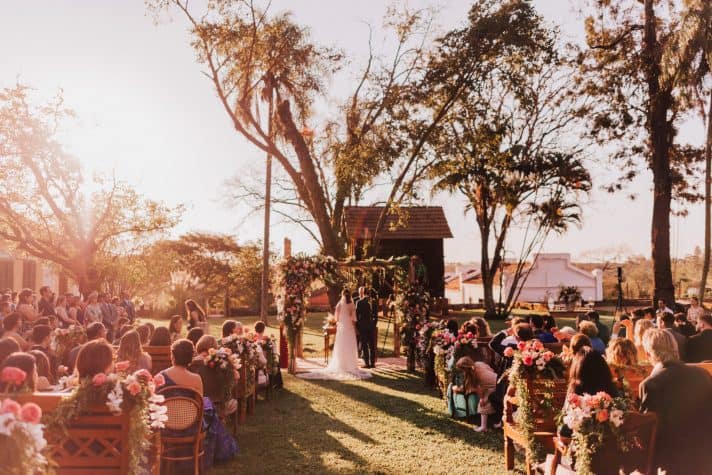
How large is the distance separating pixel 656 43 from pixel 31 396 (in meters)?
24.3

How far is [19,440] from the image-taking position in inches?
129

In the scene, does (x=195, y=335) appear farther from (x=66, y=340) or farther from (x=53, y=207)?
(x=53, y=207)

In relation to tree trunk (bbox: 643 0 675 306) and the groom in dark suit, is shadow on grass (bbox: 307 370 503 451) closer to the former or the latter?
the groom in dark suit

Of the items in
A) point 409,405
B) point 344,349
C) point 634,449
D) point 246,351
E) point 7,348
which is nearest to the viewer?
point 634,449

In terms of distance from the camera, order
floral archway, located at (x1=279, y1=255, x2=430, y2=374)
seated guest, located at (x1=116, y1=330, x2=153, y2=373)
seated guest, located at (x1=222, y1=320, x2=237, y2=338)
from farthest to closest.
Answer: floral archway, located at (x1=279, y1=255, x2=430, y2=374)
seated guest, located at (x1=222, y1=320, x2=237, y2=338)
seated guest, located at (x1=116, y1=330, x2=153, y2=373)

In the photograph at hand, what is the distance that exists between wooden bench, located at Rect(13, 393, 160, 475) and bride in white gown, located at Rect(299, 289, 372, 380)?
33.3 ft

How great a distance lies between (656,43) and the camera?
23.3m

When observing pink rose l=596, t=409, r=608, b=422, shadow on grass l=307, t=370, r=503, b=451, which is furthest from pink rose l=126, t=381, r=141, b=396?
shadow on grass l=307, t=370, r=503, b=451

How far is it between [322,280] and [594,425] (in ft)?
42.0

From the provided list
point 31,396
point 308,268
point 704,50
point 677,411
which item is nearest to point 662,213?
point 704,50

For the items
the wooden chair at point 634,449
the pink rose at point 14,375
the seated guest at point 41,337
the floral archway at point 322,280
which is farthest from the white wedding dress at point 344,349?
the pink rose at point 14,375

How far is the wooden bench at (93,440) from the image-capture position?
15.9 ft

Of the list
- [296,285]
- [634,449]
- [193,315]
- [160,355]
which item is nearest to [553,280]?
[296,285]

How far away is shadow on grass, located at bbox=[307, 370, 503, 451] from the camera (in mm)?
9227
